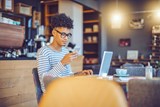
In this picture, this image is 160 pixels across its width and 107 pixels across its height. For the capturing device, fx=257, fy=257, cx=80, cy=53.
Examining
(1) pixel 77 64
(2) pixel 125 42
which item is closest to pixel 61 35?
(1) pixel 77 64

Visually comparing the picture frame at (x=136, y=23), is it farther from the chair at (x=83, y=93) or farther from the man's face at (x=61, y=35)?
the chair at (x=83, y=93)

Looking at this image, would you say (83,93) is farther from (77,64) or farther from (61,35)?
(77,64)

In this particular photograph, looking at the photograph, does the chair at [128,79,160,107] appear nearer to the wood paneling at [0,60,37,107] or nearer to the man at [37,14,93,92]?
the man at [37,14,93,92]

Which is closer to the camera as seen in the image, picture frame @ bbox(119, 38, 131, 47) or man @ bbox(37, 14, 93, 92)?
man @ bbox(37, 14, 93, 92)

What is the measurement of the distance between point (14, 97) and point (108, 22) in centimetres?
540

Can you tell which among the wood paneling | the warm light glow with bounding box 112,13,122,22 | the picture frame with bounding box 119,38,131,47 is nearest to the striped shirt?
the wood paneling

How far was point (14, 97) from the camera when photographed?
3.93 metres

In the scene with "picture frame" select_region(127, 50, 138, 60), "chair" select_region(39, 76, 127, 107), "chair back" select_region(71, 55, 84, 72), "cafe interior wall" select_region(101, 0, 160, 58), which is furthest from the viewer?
"picture frame" select_region(127, 50, 138, 60)

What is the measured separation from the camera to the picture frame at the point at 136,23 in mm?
8109

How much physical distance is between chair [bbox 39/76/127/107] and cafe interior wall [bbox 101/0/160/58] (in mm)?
7114

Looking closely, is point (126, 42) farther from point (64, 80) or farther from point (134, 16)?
point (64, 80)

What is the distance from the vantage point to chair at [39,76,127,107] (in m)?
1.16

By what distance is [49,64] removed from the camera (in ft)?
7.67

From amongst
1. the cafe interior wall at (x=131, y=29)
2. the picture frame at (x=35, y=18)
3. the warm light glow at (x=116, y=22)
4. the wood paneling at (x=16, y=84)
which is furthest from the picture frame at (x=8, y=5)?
the cafe interior wall at (x=131, y=29)
